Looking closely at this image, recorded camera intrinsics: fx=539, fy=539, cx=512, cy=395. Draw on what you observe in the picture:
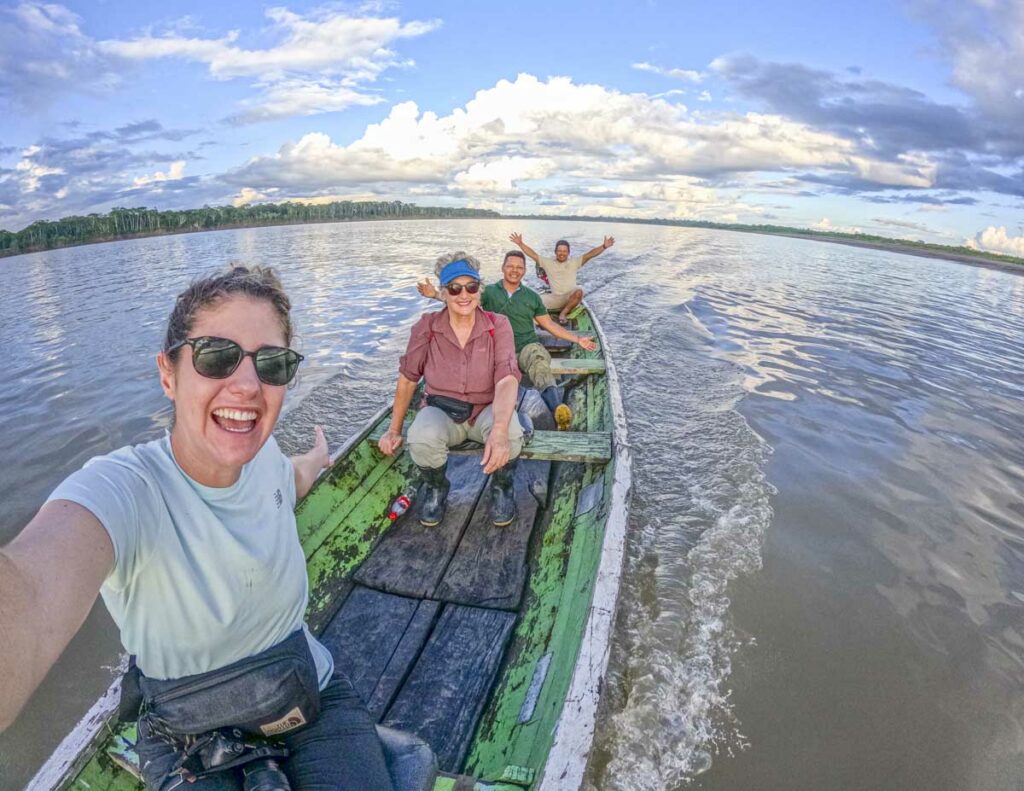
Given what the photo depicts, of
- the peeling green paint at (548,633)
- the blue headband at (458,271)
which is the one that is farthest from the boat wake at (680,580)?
the blue headband at (458,271)

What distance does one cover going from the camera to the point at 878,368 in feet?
39.5

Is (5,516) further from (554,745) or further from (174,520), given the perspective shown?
(554,745)

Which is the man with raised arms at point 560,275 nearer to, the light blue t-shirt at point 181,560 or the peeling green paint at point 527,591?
the peeling green paint at point 527,591

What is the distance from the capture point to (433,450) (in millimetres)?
4383

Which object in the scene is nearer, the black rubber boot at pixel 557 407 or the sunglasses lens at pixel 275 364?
the sunglasses lens at pixel 275 364

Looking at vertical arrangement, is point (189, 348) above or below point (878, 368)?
above

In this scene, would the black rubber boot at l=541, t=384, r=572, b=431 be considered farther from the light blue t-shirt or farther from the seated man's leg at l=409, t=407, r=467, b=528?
the light blue t-shirt

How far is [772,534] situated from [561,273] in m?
7.93

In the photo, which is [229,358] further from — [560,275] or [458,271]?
[560,275]

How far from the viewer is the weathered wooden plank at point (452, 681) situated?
2.81 meters

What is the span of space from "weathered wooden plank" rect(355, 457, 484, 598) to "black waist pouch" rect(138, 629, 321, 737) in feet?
6.52

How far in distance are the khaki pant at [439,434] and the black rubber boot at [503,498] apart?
0.27 metres

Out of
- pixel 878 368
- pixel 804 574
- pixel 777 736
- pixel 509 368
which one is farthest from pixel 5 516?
pixel 878 368

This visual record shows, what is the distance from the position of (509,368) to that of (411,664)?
227 cm
